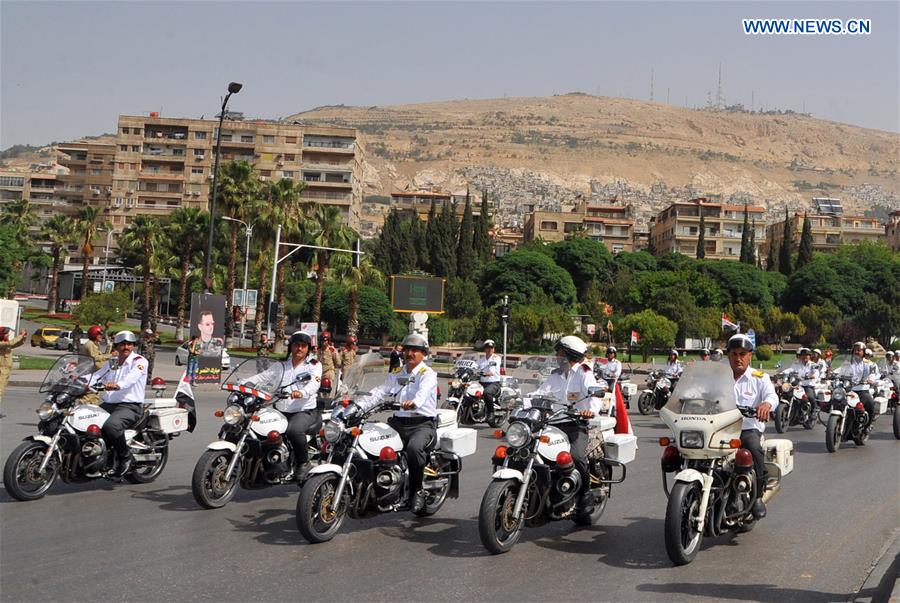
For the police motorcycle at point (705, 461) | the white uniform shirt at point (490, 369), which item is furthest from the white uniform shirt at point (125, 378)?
the white uniform shirt at point (490, 369)

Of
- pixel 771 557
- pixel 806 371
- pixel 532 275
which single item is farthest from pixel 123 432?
pixel 532 275

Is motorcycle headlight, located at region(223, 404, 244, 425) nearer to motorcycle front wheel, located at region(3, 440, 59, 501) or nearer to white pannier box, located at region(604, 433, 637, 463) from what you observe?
motorcycle front wheel, located at region(3, 440, 59, 501)

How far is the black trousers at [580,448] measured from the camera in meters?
8.05

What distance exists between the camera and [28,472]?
9.16 m

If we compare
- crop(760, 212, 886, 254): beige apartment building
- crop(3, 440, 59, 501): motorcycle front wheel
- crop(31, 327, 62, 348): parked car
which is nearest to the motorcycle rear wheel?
crop(3, 440, 59, 501): motorcycle front wheel

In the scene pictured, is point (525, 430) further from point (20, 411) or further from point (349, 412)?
point (20, 411)

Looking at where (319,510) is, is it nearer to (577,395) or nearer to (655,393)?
(577,395)

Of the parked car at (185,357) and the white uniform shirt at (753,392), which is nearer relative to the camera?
the white uniform shirt at (753,392)

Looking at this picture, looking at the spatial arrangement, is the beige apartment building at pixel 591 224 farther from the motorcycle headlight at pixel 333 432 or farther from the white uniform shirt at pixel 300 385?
the motorcycle headlight at pixel 333 432

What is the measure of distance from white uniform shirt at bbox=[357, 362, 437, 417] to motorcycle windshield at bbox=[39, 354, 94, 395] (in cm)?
331

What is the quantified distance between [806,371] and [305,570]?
15.7m

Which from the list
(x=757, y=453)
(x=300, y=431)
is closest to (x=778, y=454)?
(x=757, y=453)

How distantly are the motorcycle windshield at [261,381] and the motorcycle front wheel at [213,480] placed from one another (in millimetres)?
632

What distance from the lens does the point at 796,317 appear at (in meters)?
93.0
